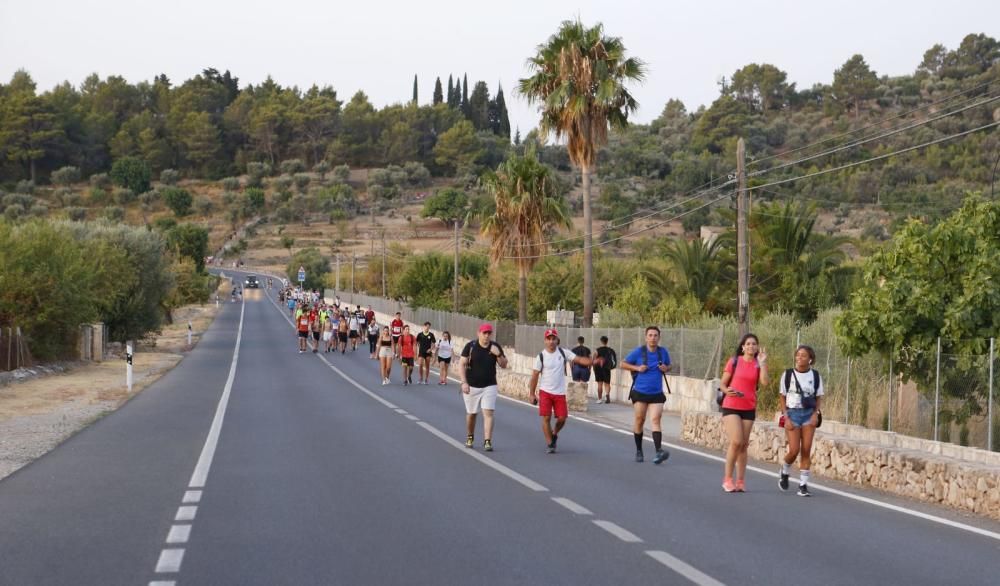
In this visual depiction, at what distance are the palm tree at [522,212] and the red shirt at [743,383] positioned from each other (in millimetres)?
34714

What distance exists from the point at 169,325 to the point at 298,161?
380 feet

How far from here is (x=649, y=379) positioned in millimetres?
15031

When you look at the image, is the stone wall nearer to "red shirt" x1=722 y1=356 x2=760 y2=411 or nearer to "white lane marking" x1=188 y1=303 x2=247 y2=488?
"red shirt" x1=722 y1=356 x2=760 y2=411

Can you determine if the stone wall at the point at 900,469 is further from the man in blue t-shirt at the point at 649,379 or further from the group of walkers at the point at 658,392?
the man in blue t-shirt at the point at 649,379

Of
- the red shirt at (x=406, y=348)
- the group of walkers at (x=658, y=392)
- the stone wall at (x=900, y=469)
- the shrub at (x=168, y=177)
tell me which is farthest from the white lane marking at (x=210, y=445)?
the shrub at (x=168, y=177)

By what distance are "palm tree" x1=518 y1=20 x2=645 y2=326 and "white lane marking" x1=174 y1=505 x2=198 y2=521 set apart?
30308mm

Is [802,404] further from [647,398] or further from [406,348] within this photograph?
[406,348]

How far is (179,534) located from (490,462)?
5839mm

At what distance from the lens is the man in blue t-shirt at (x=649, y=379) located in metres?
14.8

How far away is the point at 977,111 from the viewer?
12562 centimetres

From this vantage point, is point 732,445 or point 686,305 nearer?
point 732,445

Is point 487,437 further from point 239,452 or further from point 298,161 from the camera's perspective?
point 298,161

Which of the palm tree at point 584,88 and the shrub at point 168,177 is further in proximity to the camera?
the shrub at point 168,177

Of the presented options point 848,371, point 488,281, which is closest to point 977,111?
point 488,281
